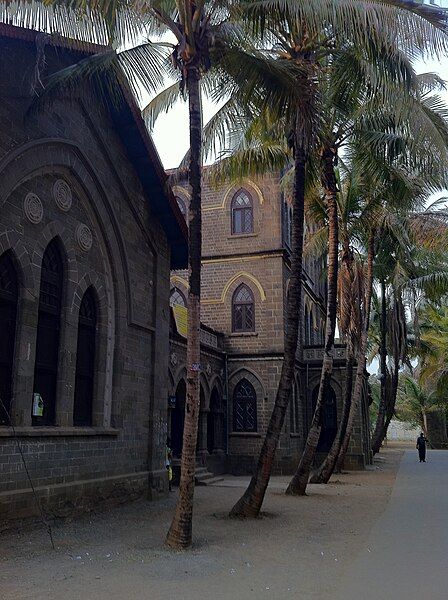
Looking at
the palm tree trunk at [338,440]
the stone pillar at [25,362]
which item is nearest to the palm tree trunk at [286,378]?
the stone pillar at [25,362]

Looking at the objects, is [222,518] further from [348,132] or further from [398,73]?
[348,132]

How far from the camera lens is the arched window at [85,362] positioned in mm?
11766

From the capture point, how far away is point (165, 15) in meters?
9.59

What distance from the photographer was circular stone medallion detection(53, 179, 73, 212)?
11.4 m

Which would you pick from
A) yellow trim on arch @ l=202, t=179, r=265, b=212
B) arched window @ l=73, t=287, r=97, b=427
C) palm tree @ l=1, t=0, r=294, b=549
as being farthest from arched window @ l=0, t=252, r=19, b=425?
yellow trim on arch @ l=202, t=179, r=265, b=212

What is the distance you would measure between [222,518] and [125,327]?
437 cm

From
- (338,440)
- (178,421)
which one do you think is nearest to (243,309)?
(178,421)

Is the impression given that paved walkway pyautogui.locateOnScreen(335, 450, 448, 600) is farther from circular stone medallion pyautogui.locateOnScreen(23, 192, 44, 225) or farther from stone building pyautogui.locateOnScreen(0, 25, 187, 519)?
circular stone medallion pyautogui.locateOnScreen(23, 192, 44, 225)

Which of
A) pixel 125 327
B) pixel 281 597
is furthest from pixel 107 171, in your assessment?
pixel 281 597

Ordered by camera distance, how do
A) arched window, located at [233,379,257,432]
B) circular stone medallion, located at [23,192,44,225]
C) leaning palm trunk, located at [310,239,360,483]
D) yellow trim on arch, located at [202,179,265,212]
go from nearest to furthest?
circular stone medallion, located at [23,192,44,225] < leaning palm trunk, located at [310,239,360,483] < arched window, located at [233,379,257,432] < yellow trim on arch, located at [202,179,265,212]

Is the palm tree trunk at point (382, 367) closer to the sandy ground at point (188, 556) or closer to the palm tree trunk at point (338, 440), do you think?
the palm tree trunk at point (338, 440)

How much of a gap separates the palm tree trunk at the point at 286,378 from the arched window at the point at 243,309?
12.2 meters

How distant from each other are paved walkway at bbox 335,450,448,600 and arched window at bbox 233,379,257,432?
9.90 metres

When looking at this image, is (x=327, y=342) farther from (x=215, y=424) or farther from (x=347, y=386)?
(x=215, y=424)
